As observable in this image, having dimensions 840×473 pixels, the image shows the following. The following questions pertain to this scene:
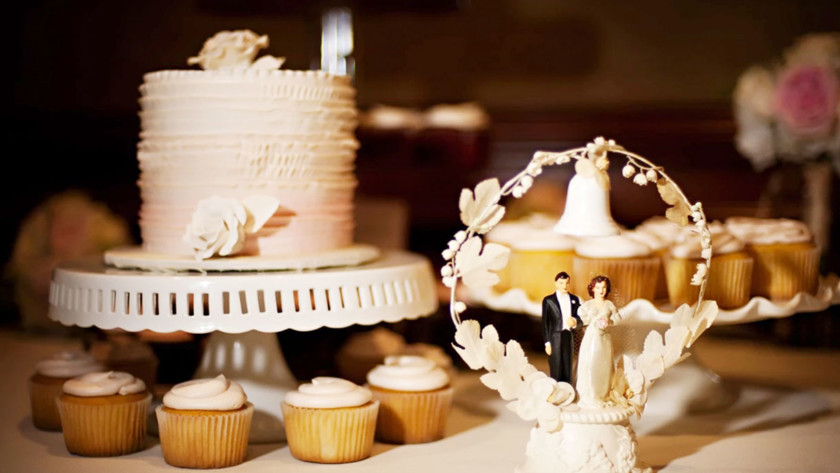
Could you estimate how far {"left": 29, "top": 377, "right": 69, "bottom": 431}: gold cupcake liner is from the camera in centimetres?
223

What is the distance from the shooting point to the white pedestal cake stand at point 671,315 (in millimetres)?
2082

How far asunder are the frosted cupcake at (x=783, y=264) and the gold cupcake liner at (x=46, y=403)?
5.03ft

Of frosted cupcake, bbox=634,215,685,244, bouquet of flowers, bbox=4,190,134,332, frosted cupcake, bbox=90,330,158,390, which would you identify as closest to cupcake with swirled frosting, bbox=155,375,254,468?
frosted cupcake, bbox=90,330,158,390

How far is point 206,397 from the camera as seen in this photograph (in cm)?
193

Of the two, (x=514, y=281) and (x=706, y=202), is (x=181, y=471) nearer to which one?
(x=514, y=281)

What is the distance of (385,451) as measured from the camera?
2.10 m

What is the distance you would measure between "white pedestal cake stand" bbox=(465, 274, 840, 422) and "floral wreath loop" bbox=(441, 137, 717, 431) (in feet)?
0.52

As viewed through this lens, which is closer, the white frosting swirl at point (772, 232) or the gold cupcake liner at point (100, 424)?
the gold cupcake liner at point (100, 424)

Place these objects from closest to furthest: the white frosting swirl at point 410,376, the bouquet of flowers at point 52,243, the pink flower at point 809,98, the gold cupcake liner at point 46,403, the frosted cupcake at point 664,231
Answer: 1. the white frosting swirl at point 410,376
2. the gold cupcake liner at point 46,403
3. the frosted cupcake at point 664,231
4. the pink flower at point 809,98
5. the bouquet of flowers at point 52,243

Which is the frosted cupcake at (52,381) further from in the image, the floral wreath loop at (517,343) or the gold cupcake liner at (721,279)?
the gold cupcake liner at (721,279)

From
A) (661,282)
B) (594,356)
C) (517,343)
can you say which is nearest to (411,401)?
(517,343)

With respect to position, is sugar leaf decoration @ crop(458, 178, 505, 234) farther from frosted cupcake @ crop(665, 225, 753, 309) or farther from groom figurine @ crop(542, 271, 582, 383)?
frosted cupcake @ crop(665, 225, 753, 309)

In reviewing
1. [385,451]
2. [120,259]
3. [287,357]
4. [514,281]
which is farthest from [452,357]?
[120,259]

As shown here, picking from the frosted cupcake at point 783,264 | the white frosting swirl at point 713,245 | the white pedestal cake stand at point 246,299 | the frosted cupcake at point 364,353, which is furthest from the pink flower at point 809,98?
the white pedestal cake stand at point 246,299
